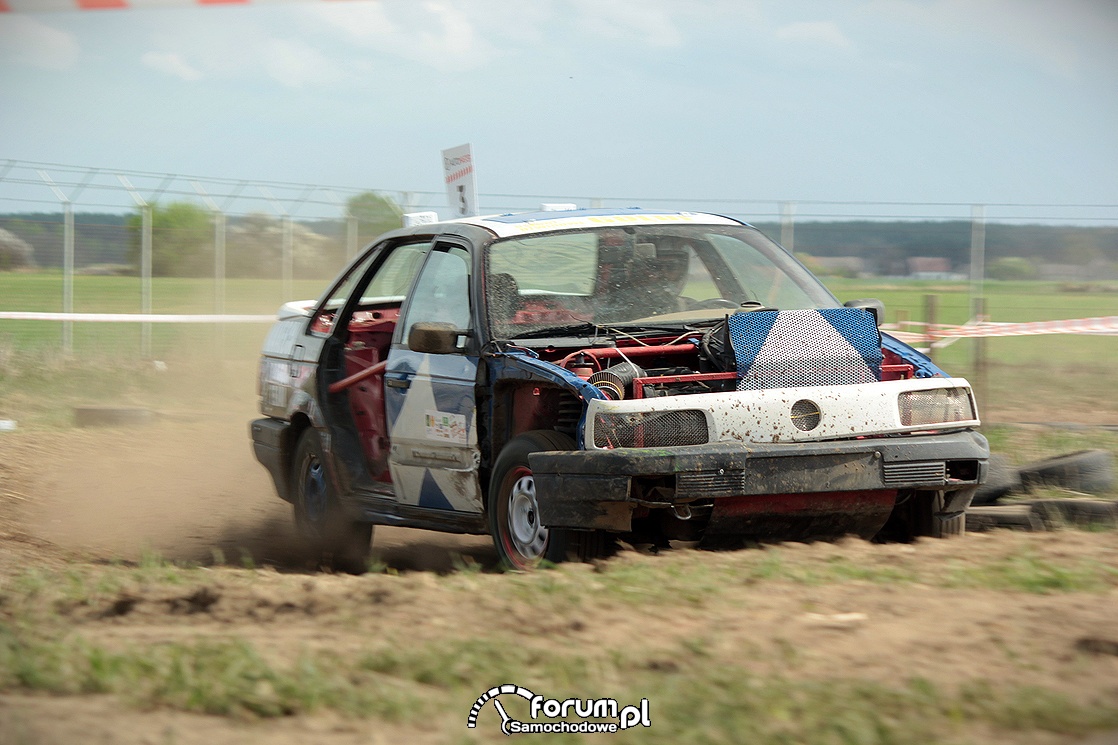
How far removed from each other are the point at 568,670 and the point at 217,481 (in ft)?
24.6

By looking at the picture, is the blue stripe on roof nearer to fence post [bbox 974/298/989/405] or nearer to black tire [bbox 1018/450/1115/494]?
black tire [bbox 1018/450/1115/494]

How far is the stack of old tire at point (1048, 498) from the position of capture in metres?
6.52

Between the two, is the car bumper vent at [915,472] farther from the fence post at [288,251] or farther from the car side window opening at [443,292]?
the fence post at [288,251]

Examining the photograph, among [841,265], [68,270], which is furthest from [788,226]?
[68,270]

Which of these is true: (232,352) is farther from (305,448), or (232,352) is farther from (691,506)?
(691,506)

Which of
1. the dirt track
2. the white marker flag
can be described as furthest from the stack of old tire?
the white marker flag

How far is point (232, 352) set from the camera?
21.8 m

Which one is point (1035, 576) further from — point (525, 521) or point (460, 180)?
point (460, 180)

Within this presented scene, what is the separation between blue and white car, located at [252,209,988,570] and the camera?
5113 mm

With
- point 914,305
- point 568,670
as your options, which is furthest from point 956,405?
point 914,305

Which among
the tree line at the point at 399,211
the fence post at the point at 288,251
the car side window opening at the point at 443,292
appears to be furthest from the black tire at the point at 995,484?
the fence post at the point at 288,251

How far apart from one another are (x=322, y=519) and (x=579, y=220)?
232 centimetres

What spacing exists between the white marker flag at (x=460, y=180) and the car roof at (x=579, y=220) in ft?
15.9

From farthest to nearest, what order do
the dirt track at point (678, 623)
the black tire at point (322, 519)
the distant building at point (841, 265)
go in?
the distant building at point (841, 265)
the black tire at point (322, 519)
the dirt track at point (678, 623)
